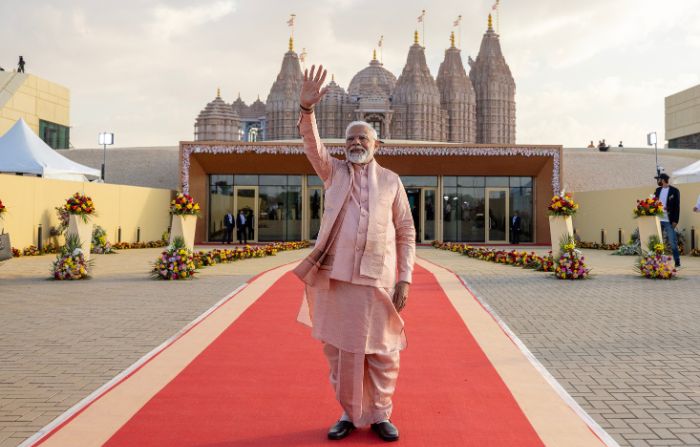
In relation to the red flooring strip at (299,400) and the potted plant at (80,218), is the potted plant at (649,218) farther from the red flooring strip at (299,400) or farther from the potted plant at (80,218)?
the potted plant at (80,218)

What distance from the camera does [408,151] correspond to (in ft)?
84.5

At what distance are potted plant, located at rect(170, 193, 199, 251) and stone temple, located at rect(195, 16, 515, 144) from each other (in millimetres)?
56055

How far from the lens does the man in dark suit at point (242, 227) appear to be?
2725cm

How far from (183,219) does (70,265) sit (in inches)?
96.3

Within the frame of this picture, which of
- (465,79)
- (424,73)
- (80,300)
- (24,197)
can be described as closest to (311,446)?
(80,300)

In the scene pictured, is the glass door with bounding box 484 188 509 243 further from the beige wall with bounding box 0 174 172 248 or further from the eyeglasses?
the eyeglasses

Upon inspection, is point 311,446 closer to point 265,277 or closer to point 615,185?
point 265,277

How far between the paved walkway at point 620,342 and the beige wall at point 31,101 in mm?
48819

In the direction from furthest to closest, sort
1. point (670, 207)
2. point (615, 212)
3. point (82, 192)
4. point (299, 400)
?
1. point (615, 212)
2. point (82, 192)
3. point (670, 207)
4. point (299, 400)

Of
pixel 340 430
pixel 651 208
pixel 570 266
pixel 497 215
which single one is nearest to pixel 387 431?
pixel 340 430

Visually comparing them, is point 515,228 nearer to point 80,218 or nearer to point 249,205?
point 249,205

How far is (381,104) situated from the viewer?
68812 mm

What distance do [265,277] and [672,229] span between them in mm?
8725

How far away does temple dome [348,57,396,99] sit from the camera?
74.6m
